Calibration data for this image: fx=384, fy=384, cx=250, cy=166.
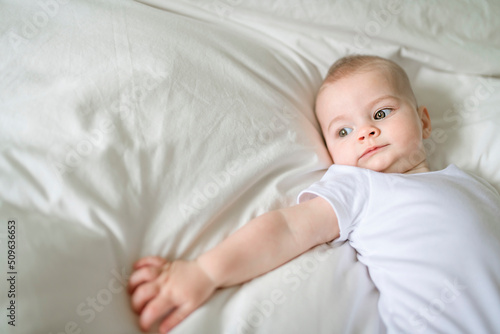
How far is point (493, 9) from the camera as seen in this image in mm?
1428

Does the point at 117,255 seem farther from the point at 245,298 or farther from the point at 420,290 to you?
the point at 420,290

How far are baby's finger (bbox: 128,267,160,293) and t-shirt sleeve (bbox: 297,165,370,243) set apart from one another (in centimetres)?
41

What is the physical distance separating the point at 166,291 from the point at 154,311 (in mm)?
44

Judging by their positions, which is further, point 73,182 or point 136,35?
point 136,35

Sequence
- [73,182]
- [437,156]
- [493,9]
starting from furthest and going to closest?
[493,9], [437,156], [73,182]

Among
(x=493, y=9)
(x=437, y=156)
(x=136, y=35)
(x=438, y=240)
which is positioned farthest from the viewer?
(x=493, y=9)

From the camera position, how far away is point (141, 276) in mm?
785

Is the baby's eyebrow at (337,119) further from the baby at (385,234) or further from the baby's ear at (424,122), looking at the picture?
the baby's ear at (424,122)

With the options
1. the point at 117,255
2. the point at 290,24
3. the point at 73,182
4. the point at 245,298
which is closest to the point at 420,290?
the point at 245,298

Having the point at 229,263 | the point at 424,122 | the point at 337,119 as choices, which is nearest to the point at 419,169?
the point at 424,122

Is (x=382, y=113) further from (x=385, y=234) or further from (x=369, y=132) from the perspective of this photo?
(x=385, y=234)

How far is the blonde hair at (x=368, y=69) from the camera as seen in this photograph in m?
1.16

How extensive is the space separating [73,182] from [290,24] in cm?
91

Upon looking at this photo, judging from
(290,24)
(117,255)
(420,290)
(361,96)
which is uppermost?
(290,24)
